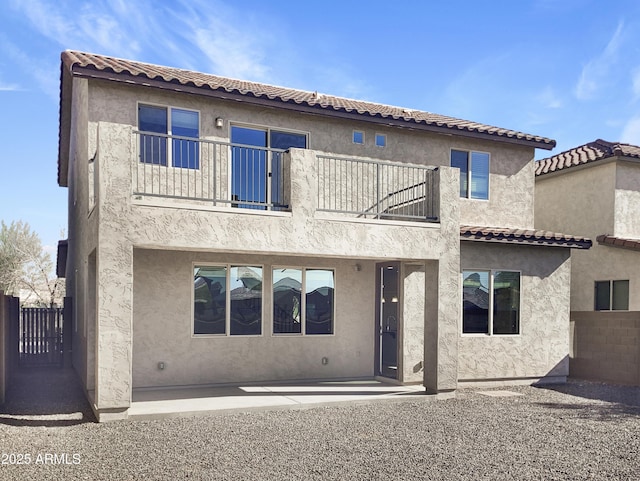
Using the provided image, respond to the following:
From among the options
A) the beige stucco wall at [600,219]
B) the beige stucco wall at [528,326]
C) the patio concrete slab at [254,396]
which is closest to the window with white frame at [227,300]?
the patio concrete slab at [254,396]

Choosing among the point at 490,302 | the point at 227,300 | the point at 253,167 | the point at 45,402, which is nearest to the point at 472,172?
the point at 490,302

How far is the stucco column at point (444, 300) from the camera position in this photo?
1119cm

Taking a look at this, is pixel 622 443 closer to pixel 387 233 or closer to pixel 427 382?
pixel 427 382

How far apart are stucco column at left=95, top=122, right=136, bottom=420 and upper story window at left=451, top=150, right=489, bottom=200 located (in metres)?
9.10

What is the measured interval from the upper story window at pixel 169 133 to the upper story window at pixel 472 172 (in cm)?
698

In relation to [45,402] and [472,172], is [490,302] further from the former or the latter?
[45,402]

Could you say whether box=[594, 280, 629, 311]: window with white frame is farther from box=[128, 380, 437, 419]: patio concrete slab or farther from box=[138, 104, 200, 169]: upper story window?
box=[138, 104, 200, 169]: upper story window

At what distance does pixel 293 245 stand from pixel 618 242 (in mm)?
10953

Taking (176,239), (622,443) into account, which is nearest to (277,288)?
(176,239)

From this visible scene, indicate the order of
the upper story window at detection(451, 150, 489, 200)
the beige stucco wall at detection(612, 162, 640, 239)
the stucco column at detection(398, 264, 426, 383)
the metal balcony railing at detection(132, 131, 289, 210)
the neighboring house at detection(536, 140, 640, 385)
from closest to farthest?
the metal balcony railing at detection(132, 131, 289, 210) < the stucco column at detection(398, 264, 426, 383) < the neighboring house at detection(536, 140, 640, 385) < the upper story window at detection(451, 150, 489, 200) < the beige stucco wall at detection(612, 162, 640, 239)

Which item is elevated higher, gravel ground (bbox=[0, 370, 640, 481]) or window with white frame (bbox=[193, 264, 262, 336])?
window with white frame (bbox=[193, 264, 262, 336])

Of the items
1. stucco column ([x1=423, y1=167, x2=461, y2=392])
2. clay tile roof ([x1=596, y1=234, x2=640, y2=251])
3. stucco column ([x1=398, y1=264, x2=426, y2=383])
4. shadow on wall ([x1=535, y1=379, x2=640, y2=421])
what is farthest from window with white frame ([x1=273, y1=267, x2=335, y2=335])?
clay tile roof ([x1=596, y1=234, x2=640, y2=251])

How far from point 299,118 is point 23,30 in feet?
32.0

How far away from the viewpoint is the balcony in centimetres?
1104
